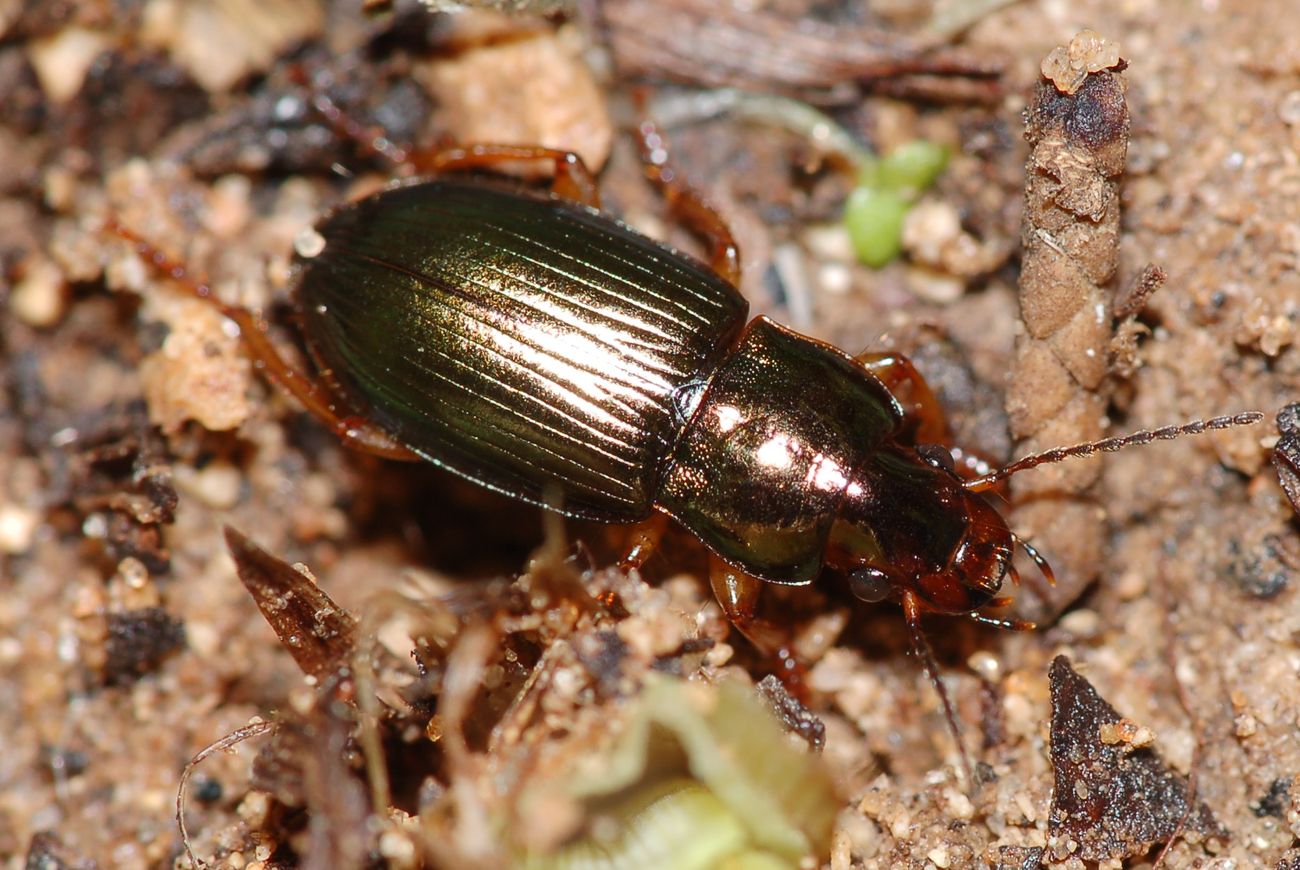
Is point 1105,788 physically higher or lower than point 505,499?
higher

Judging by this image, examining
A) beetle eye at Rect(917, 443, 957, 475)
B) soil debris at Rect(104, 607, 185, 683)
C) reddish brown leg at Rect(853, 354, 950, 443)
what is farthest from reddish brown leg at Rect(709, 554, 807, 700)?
soil debris at Rect(104, 607, 185, 683)

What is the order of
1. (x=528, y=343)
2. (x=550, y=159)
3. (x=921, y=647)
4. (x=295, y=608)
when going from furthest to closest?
(x=550, y=159) < (x=528, y=343) < (x=921, y=647) < (x=295, y=608)

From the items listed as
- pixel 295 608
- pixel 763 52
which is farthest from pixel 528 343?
pixel 763 52

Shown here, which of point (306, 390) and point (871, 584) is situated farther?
point (306, 390)

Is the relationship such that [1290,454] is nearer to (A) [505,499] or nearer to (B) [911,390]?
(B) [911,390]

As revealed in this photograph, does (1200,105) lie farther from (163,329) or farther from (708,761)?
(163,329)

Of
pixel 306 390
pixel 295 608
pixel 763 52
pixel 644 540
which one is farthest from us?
pixel 763 52

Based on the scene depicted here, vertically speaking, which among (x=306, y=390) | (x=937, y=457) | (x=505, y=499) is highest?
(x=937, y=457)
